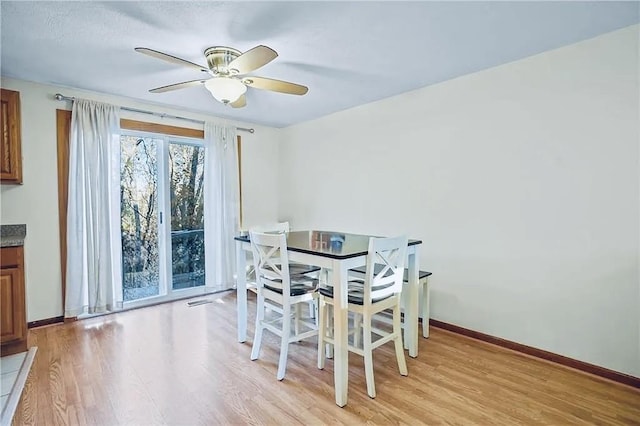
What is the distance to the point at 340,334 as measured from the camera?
2020 millimetres

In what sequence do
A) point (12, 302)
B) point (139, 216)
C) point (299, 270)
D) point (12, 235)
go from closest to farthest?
point (12, 302)
point (12, 235)
point (299, 270)
point (139, 216)

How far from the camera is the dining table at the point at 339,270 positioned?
200 cm

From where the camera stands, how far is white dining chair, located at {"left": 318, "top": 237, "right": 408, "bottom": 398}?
205 centimetres

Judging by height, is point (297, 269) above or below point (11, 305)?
above

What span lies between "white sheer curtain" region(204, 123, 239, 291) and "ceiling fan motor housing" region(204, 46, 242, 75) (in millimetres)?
1880

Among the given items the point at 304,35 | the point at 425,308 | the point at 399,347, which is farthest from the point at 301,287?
the point at 304,35

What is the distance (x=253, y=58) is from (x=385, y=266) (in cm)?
156

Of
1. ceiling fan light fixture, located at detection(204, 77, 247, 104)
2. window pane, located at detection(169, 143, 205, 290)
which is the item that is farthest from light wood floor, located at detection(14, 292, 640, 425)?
ceiling fan light fixture, located at detection(204, 77, 247, 104)

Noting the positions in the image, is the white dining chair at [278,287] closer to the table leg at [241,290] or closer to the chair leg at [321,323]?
the chair leg at [321,323]

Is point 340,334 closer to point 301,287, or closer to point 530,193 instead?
point 301,287

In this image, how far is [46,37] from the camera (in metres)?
2.20

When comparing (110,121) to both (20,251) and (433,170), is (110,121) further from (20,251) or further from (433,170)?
(433,170)

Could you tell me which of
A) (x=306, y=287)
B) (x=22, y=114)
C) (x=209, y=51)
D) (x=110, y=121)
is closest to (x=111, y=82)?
(x=110, y=121)

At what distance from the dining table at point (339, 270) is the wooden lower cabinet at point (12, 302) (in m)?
1.69
